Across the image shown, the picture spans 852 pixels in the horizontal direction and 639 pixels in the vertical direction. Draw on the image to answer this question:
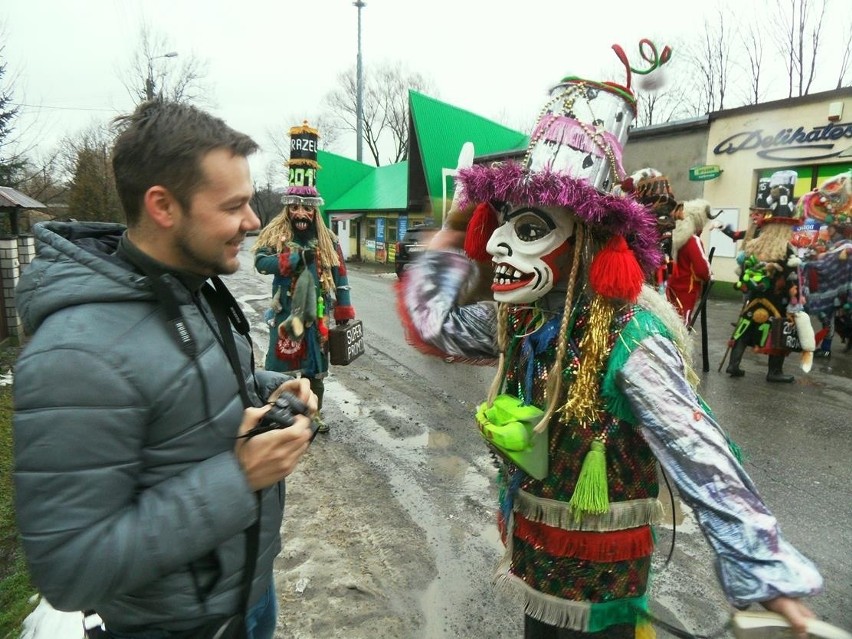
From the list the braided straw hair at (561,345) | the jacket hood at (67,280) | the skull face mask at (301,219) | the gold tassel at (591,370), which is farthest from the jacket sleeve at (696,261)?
the jacket hood at (67,280)

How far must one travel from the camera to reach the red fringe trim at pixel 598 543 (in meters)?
1.72

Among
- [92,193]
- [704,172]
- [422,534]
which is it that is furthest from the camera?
[92,193]

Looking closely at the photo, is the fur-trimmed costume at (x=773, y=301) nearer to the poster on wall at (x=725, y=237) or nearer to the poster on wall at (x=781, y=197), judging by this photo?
the poster on wall at (x=781, y=197)

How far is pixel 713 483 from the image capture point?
141cm

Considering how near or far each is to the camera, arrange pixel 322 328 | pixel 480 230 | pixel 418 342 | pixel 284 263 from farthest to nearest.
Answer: pixel 322 328
pixel 284 263
pixel 418 342
pixel 480 230

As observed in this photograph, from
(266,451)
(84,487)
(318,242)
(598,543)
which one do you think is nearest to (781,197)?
(318,242)

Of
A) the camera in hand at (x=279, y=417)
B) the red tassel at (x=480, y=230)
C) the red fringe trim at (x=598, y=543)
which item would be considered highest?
the red tassel at (x=480, y=230)

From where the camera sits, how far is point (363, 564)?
120 inches

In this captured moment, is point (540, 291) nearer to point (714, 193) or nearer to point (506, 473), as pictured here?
point (506, 473)

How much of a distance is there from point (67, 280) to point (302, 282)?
360cm

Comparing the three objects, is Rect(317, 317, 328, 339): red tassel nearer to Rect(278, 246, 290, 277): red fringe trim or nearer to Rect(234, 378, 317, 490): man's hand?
Rect(278, 246, 290, 277): red fringe trim

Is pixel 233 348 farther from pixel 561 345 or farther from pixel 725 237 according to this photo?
pixel 725 237

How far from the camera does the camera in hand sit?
1283mm

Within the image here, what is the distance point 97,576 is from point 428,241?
5.38ft
